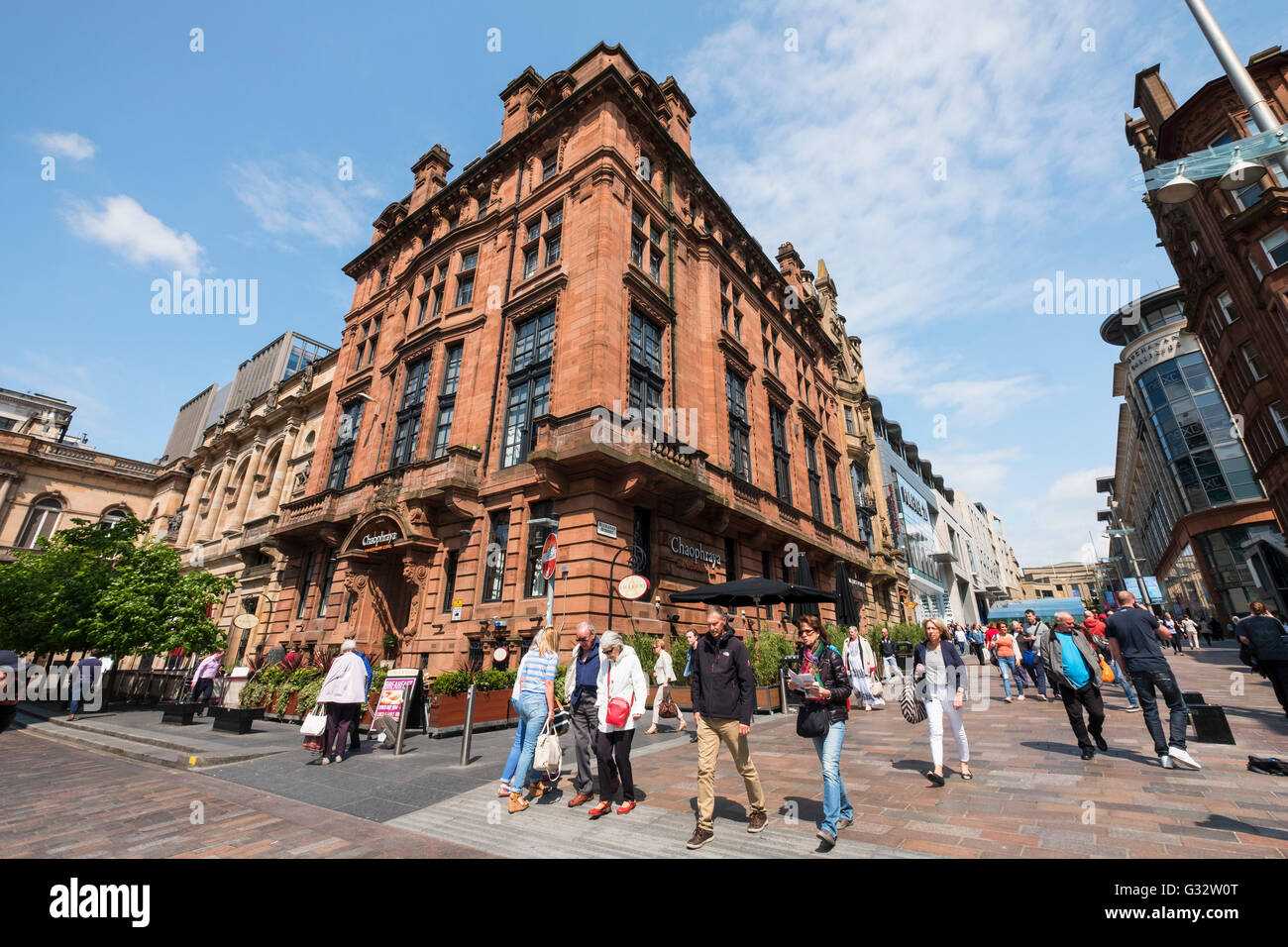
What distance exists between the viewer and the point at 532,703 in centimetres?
648

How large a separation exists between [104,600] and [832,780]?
2325 centimetres

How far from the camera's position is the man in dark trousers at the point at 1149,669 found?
6766 mm

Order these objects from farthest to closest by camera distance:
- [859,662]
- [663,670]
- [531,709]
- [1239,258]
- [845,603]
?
1. [1239,258]
2. [845,603]
3. [663,670]
4. [859,662]
5. [531,709]

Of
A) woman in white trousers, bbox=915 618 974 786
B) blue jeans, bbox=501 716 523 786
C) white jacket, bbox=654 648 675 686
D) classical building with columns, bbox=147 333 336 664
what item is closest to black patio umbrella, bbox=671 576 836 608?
white jacket, bbox=654 648 675 686

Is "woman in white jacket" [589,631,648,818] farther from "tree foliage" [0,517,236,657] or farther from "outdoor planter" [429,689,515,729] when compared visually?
"tree foliage" [0,517,236,657]

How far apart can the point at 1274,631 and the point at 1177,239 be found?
39812mm

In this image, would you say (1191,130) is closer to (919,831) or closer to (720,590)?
(720,590)

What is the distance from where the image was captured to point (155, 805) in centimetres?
608

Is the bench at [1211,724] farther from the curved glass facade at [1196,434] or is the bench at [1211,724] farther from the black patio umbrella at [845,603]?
the curved glass facade at [1196,434]

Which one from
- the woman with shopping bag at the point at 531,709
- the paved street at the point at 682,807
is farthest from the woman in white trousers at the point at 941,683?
the woman with shopping bag at the point at 531,709

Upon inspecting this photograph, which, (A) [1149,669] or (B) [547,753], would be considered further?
(A) [1149,669]

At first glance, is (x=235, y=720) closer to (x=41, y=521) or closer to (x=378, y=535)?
(x=378, y=535)

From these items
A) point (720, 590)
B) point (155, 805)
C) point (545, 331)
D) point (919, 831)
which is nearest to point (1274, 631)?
point (919, 831)

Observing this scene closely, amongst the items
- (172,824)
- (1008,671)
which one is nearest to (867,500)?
(1008,671)
